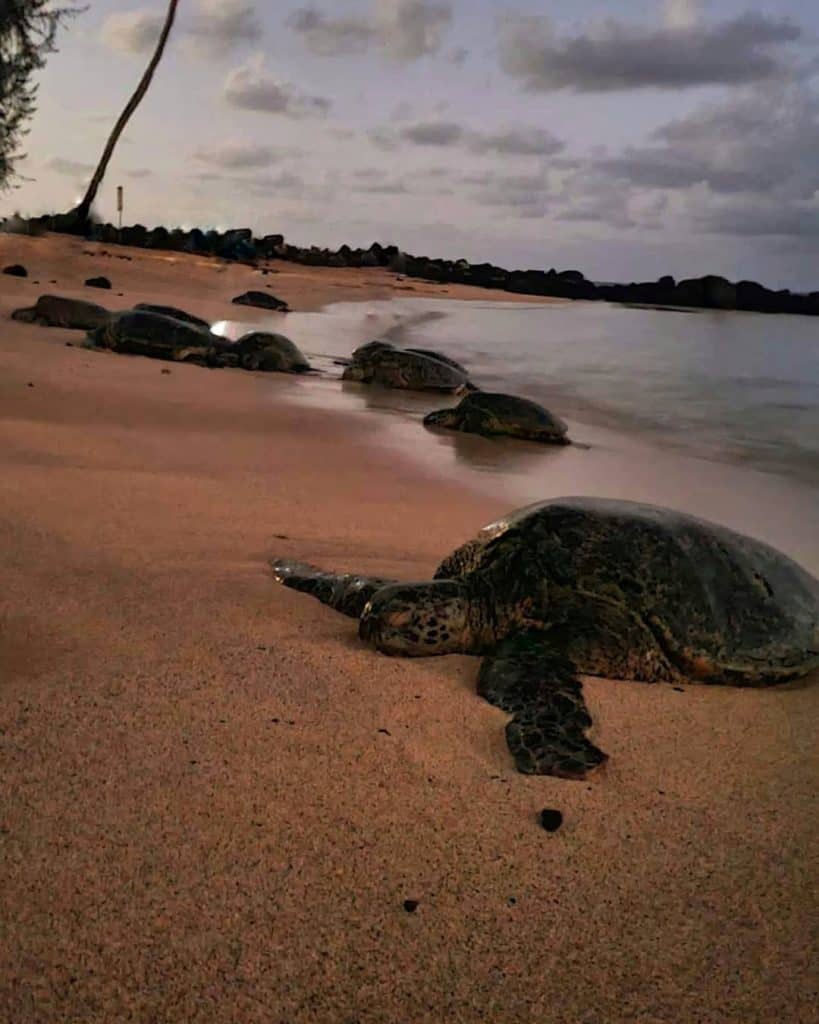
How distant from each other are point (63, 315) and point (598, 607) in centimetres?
1245

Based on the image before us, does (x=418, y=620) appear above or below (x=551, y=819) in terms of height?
above

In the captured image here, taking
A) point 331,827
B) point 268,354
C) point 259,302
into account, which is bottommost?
point 331,827

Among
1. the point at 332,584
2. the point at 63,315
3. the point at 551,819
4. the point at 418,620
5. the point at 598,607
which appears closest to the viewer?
the point at 551,819

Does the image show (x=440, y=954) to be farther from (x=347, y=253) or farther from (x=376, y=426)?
(x=347, y=253)

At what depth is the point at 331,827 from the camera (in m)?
2.18

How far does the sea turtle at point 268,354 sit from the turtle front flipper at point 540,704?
9.63 metres

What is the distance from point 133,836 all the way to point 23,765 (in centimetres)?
39

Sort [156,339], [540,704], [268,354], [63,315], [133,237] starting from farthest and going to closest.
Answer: [133,237] < [63,315] < [268,354] < [156,339] < [540,704]

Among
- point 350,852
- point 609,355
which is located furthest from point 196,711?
point 609,355

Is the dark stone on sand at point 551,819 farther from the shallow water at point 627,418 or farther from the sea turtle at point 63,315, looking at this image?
the sea turtle at point 63,315

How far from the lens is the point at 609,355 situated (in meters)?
21.1

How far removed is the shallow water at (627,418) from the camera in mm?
6941

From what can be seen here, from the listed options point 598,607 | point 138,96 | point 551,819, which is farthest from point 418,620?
point 138,96

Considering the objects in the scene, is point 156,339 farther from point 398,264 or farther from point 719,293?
point 719,293
